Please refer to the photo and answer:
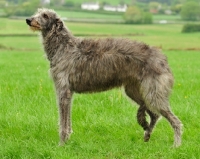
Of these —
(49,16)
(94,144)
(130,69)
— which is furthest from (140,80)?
(49,16)

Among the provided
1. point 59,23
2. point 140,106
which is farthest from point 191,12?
point 59,23

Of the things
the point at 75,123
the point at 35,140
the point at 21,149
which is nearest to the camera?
the point at 21,149

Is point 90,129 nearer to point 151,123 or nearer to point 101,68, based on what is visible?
point 151,123

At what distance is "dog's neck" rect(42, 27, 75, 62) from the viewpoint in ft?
23.7

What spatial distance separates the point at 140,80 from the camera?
6.95m

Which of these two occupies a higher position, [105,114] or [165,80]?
[165,80]

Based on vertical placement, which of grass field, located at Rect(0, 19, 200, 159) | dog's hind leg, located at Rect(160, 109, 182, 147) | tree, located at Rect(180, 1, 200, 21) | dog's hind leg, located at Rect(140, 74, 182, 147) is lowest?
tree, located at Rect(180, 1, 200, 21)

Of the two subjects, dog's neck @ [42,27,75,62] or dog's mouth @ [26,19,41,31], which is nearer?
dog's mouth @ [26,19,41,31]

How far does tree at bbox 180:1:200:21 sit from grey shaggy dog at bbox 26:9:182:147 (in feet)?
323

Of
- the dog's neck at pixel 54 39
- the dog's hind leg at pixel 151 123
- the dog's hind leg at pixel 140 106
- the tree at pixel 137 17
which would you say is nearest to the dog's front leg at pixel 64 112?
the dog's neck at pixel 54 39

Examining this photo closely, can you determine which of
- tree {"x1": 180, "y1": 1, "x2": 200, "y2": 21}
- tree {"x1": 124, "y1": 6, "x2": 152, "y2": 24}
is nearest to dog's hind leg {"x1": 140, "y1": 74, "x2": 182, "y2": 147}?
tree {"x1": 124, "y1": 6, "x2": 152, "y2": 24}

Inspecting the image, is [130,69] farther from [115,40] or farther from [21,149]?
[21,149]

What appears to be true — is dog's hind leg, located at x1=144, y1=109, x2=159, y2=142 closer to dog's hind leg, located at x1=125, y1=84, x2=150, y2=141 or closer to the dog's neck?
dog's hind leg, located at x1=125, y1=84, x2=150, y2=141

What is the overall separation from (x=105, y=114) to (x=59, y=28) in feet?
7.53
